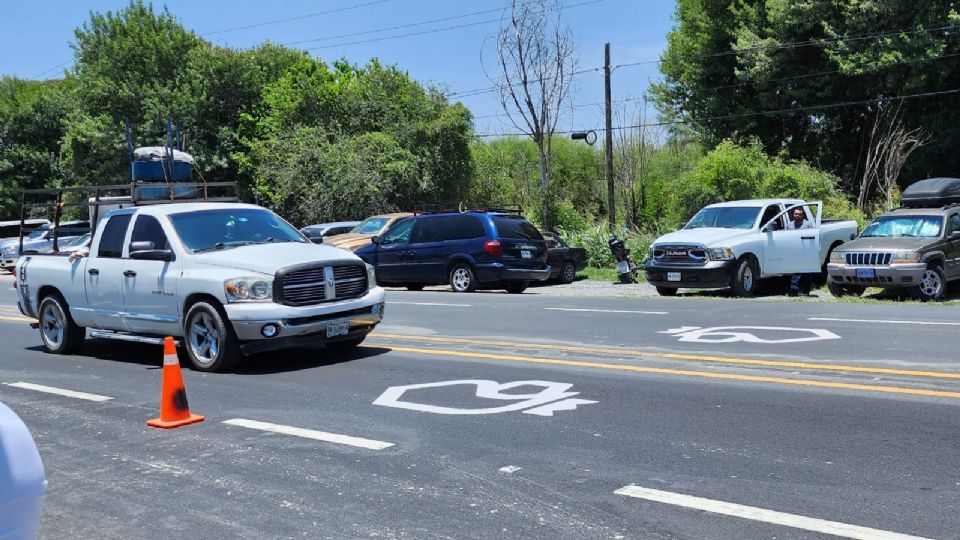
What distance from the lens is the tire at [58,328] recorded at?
11930mm

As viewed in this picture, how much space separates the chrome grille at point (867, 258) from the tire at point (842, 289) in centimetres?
61

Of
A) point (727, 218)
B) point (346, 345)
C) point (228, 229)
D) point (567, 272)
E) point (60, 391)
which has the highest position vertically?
point (727, 218)

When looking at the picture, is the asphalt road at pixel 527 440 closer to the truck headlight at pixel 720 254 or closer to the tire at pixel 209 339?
the tire at pixel 209 339

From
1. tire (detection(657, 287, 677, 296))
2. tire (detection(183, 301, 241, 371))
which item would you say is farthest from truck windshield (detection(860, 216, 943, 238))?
tire (detection(183, 301, 241, 371))

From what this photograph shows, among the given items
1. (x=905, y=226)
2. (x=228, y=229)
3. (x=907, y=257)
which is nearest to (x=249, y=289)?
(x=228, y=229)

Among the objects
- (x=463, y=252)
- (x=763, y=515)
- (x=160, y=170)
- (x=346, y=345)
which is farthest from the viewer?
(x=463, y=252)

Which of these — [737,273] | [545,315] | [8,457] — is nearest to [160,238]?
[545,315]

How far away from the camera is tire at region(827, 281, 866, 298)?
17438mm

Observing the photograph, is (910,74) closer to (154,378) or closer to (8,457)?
(154,378)

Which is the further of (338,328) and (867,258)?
(867,258)

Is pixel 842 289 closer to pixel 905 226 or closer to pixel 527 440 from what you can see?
pixel 905 226

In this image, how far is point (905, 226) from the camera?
17.7 metres

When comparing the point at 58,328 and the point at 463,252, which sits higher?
the point at 463,252

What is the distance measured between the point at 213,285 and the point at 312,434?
11.1 ft
